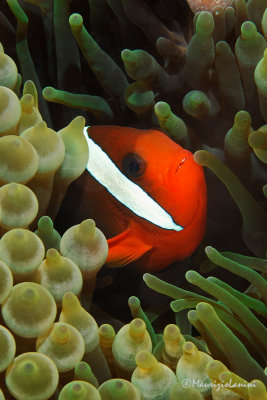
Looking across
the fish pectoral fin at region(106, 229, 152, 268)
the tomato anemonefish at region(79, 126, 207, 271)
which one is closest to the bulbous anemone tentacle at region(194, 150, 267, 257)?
the tomato anemonefish at region(79, 126, 207, 271)

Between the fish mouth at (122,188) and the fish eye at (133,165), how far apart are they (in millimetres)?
12

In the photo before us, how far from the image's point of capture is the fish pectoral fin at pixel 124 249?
1.00m

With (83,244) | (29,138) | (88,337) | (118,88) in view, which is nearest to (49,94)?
(118,88)

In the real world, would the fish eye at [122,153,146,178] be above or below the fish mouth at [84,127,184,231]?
above

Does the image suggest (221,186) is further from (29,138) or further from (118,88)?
(29,138)

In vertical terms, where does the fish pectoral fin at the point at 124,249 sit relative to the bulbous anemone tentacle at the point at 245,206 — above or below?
below

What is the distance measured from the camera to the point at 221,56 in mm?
1021

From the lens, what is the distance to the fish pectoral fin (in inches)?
39.2

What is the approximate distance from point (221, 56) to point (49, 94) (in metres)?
0.35

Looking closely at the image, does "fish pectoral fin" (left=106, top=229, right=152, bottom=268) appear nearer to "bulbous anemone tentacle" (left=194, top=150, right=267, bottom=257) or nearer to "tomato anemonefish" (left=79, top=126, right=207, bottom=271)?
"tomato anemonefish" (left=79, top=126, right=207, bottom=271)

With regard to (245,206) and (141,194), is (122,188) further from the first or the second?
(245,206)

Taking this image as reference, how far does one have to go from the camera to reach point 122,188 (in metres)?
1.02

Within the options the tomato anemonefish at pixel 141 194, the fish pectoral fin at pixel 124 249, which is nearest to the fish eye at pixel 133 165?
the tomato anemonefish at pixel 141 194

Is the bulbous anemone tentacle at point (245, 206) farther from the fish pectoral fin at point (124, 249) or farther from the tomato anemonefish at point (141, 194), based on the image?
the fish pectoral fin at point (124, 249)
